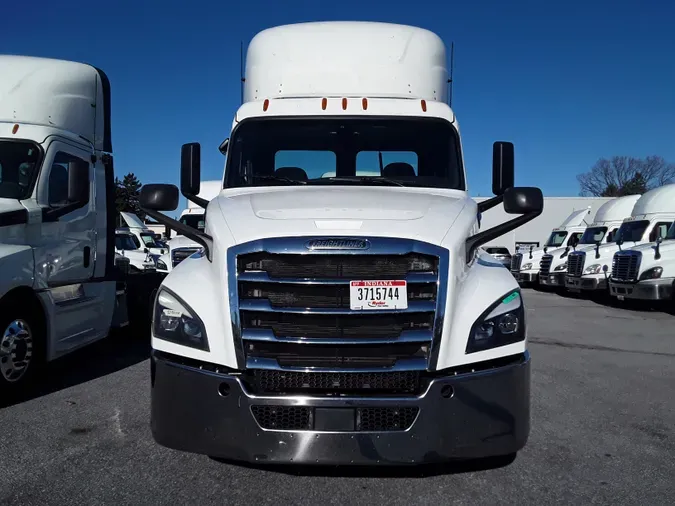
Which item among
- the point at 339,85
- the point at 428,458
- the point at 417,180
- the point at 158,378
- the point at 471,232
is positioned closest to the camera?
the point at 428,458

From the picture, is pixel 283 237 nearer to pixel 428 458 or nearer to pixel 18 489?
pixel 428 458

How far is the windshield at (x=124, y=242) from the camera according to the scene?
18.5 metres

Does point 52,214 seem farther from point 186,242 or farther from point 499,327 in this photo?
point 186,242

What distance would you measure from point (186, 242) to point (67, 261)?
21.0 feet

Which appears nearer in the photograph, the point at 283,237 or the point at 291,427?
the point at 291,427

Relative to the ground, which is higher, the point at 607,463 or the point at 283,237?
the point at 283,237

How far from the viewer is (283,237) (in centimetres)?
340

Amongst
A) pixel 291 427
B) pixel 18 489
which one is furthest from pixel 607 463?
pixel 18 489

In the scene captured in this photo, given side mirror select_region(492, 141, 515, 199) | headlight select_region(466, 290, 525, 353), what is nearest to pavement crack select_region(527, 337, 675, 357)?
side mirror select_region(492, 141, 515, 199)

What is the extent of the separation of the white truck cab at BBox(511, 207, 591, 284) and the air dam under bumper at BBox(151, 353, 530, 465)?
19.4 m

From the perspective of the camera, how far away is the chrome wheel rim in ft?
17.6

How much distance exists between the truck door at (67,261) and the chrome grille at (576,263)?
1403 cm

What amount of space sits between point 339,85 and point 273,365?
3229 millimetres

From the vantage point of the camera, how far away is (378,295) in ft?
11.0
